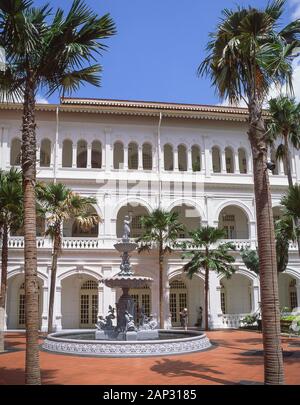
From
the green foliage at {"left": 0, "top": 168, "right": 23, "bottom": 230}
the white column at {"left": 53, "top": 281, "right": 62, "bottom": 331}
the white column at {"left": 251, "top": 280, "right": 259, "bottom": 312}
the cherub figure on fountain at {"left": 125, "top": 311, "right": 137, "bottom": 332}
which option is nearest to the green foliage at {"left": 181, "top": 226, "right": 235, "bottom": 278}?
the white column at {"left": 251, "top": 280, "right": 259, "bottom": 312}

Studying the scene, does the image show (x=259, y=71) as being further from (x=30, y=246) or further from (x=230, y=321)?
(x=230, y=321)

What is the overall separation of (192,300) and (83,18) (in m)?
25.8

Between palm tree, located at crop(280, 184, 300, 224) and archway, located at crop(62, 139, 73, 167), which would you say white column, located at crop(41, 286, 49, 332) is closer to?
archway, located at crop(62, 139, 73, 167)

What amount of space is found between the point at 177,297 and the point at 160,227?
7398mm

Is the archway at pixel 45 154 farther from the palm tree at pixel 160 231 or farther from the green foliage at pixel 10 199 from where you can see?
the green foliage at pixel 10 199

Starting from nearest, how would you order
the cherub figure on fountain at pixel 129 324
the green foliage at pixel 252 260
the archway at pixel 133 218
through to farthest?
the cherub figure on fountain at pixel 129 324 → the green foliage at pixel 252 260 → the archway at pixel 133 218

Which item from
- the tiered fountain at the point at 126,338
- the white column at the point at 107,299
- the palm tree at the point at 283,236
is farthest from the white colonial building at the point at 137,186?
the tiered fountain at the point at 126,338

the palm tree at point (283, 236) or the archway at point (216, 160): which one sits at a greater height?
the archway at point (216, 160)

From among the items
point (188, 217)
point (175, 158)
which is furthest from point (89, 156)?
point (188, 217)

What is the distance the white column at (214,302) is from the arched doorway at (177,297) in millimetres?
2782

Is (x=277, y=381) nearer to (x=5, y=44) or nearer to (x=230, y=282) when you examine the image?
(x=5, y=44)

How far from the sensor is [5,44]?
9.05 metres

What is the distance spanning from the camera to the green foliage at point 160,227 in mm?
27266

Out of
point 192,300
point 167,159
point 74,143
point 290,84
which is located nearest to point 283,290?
point 192,300
